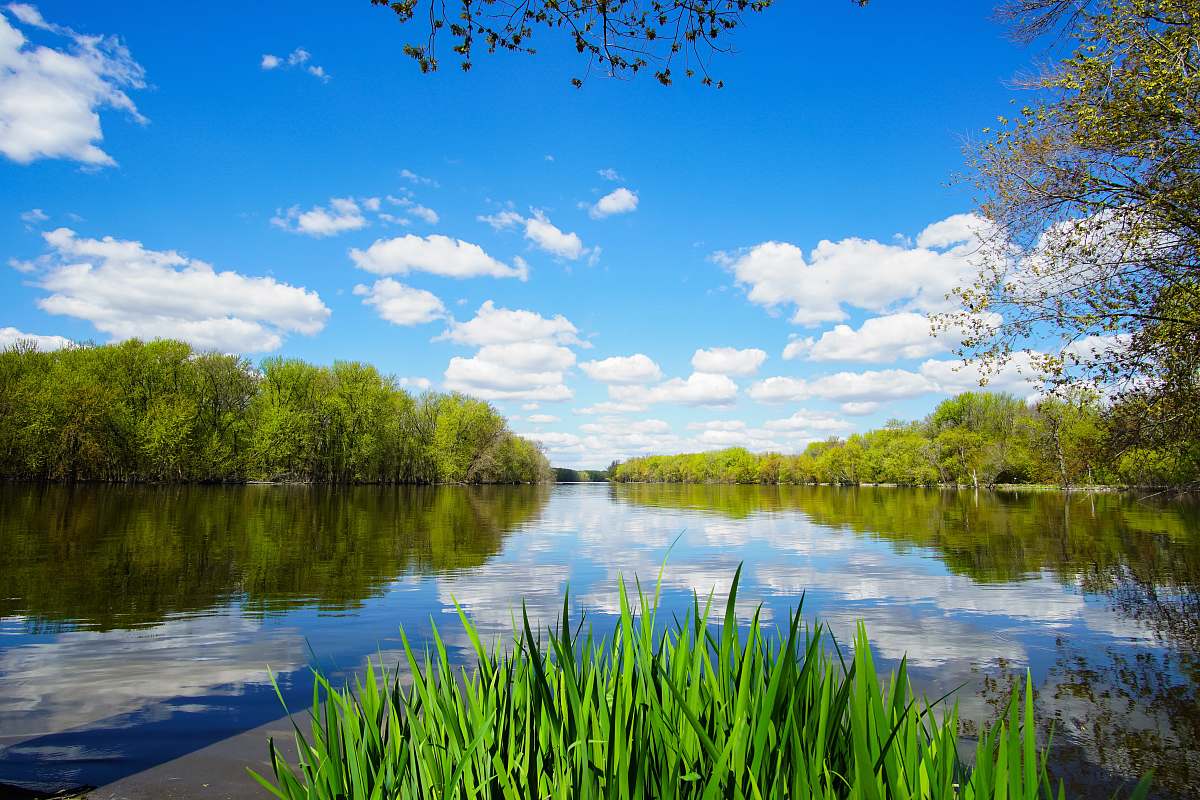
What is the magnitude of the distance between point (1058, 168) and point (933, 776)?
43.0 feet

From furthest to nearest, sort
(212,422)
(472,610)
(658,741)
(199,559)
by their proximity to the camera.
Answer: (212,422), (199,559), (472,610), (658,741)

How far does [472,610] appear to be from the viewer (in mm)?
11469

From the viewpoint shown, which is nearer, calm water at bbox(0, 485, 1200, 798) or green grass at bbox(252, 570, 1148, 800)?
green grass at bbox(252, 570, 1148, 800)

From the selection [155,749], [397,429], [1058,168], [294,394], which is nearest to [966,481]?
[397,429]

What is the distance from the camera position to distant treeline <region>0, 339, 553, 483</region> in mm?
61881

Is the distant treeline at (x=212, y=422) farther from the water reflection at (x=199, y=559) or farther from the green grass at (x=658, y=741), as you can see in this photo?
the green grass at (x=658, y=741)

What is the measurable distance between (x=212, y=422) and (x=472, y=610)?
78240mm

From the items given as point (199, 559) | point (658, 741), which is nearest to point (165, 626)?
point (199, 559)

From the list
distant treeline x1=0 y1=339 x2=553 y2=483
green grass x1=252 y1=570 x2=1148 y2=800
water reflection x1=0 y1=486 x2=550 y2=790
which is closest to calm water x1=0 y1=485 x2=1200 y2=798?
water reflection x1=0 y1=486 x2=550 y2=790

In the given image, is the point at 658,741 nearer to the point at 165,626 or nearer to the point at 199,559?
the point at 165,626

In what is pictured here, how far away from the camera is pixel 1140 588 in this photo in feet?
48.1

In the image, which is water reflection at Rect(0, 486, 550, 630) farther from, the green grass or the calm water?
the green grass

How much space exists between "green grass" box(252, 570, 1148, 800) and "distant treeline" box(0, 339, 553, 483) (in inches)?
2983

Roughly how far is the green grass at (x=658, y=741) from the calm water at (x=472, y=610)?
585mm
